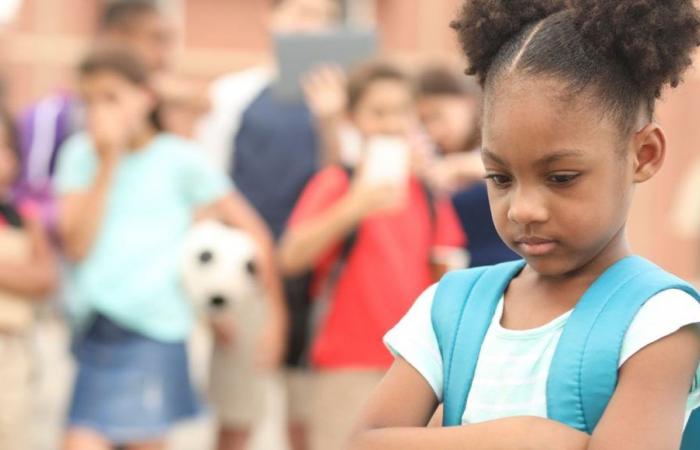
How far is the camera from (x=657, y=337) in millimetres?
2227

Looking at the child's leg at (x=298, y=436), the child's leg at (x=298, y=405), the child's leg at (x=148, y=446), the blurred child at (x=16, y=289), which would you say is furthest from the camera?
the child's leg at (x=298, y=436)

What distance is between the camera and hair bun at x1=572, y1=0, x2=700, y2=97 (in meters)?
2.34

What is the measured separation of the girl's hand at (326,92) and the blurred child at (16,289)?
1227 mm

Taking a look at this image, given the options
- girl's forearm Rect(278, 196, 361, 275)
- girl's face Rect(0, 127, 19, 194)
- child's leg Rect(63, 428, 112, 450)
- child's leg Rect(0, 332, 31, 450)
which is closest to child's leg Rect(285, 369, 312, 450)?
girl's forearm Rect(278, 196, 361, 275)

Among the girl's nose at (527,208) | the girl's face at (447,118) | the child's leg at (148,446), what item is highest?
the girl's nose at (527,208)

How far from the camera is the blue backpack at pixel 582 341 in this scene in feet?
7.36

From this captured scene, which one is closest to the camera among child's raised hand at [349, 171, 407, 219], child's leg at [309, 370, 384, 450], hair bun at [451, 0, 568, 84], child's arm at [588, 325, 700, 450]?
child's arm at [588, 325, 700, 450]

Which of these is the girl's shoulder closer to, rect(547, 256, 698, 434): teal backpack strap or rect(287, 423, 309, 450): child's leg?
rect(547, 256, 698, 434): teal backpack strap

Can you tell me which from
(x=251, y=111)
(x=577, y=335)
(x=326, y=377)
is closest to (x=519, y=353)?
(x=577, y=335)

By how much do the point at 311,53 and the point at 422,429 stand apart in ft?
14.3

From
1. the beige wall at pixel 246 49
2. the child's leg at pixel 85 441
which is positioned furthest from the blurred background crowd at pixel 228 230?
the beige wall at pixel 246 49

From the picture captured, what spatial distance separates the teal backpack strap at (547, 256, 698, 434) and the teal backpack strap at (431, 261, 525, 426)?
7.1 inches

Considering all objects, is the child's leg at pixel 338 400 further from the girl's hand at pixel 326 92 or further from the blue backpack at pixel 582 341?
the blue backpack at pixel 582 341

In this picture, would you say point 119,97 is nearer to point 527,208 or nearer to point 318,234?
point 318,234
